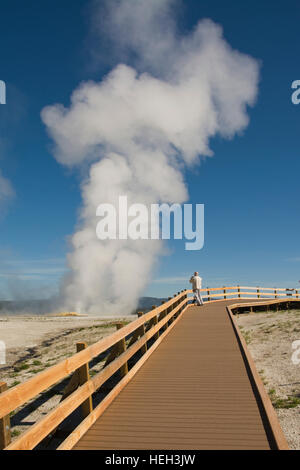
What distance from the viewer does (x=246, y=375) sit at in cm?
808

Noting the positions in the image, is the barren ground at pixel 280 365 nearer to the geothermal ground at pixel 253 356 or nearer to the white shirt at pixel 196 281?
the geothermal ground at pixel 253 356

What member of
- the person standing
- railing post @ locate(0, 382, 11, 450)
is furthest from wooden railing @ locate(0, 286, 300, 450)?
the person standing

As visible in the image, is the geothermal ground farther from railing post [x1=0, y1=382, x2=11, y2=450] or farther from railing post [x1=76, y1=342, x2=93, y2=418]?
railing post [x1=0, y1=382, x2=11, y2=450]

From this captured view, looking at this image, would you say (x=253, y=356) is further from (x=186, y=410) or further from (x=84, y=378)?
(x=84, y=378)

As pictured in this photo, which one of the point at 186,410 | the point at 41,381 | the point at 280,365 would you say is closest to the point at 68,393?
the point at 41,381

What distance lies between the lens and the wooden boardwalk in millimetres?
4812

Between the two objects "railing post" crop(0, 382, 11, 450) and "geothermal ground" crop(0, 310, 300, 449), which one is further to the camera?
"geothermal ground" crop(0, 310, 300, 449)

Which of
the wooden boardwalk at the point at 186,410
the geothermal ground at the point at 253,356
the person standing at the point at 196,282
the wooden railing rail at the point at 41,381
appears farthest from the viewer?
the person standing at the point at 196,282

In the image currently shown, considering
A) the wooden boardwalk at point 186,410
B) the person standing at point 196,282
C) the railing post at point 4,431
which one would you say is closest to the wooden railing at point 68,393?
the railing post at point 4,431

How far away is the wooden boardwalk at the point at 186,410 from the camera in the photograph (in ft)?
15.8

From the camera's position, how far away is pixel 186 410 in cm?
596
